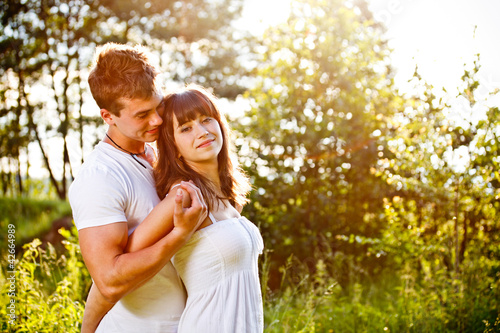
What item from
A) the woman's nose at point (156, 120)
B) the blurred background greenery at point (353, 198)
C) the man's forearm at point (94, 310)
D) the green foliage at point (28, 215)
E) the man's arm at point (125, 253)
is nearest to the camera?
the man's arm at point (125, 253)

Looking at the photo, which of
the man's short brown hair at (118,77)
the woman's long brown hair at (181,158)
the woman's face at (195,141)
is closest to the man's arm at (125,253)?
the woman's long brown hair at (181,158)

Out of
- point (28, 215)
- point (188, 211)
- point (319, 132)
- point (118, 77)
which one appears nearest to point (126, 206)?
point (188, 211)

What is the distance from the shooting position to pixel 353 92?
5.43 m

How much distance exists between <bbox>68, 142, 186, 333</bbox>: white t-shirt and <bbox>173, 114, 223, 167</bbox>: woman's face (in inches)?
8.7

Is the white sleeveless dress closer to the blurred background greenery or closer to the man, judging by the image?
the man

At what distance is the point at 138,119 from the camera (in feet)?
7.37

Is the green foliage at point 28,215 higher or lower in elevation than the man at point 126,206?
higher

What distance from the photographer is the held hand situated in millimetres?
1812

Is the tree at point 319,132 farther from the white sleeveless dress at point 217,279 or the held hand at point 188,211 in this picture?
the held hand at point 188,211

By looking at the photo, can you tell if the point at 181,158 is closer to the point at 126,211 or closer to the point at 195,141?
the point at 195,141

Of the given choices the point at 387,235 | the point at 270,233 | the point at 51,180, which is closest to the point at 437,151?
the point at 387,235

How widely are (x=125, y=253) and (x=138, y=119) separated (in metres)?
0.69

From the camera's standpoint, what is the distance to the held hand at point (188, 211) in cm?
181

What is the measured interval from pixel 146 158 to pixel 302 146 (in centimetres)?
321
